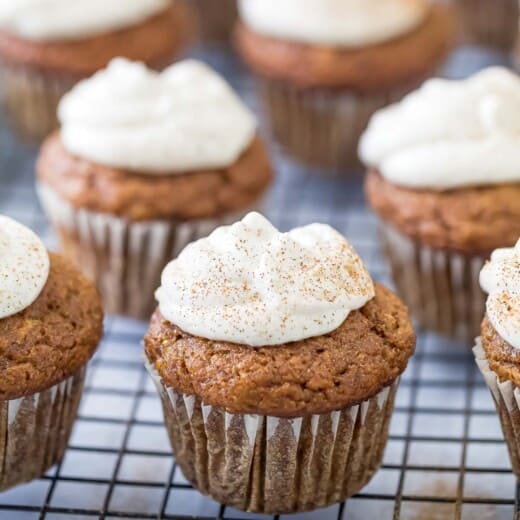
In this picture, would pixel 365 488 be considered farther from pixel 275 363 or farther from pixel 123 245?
pixel 123 245

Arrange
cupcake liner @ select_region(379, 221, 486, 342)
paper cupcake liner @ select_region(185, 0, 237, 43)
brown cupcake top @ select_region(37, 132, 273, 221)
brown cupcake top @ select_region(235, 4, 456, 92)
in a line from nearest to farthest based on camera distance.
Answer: cupcake liner @ select_region(379, 221, 486, 342) → brown cupcake top @ select_region(37, 132, 273, 221) → brown cupcake top @ select_region(235, 4, 456, 92) → paper cupcake liner @ select_region(185, 0, 237, 43)

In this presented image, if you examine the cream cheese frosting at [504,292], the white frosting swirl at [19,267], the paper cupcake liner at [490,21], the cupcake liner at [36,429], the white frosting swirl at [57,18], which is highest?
the cream cheese frosting at [504,292]

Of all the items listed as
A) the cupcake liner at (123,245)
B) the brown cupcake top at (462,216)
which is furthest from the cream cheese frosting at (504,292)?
the cupcake liner at (123,245)

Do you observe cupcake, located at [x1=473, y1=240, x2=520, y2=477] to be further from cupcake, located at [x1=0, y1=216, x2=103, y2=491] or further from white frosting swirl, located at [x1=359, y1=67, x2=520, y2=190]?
cupcake, located at [x1=0, y1=216, x2=103, y2=491]

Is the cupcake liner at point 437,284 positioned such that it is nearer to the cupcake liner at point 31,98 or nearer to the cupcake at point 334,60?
the cupcake at point 334,60

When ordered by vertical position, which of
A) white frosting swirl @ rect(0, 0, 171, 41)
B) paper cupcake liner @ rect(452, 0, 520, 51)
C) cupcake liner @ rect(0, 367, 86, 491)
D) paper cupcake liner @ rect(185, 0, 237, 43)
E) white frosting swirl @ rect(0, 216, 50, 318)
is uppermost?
white frosting swirl @ rect(0, 216, 50, 318)

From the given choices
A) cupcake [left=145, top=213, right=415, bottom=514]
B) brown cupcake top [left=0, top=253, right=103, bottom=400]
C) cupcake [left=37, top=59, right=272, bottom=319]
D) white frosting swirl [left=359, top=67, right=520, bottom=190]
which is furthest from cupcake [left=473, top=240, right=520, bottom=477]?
cupcake [left=37, top=59, right=272, bottom=319]

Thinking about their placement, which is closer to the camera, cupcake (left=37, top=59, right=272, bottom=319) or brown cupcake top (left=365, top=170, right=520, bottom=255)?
brown cupcake top (left=365, top=170, right=520, bottom=255)

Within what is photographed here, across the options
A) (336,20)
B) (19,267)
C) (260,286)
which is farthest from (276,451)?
(336,20)
